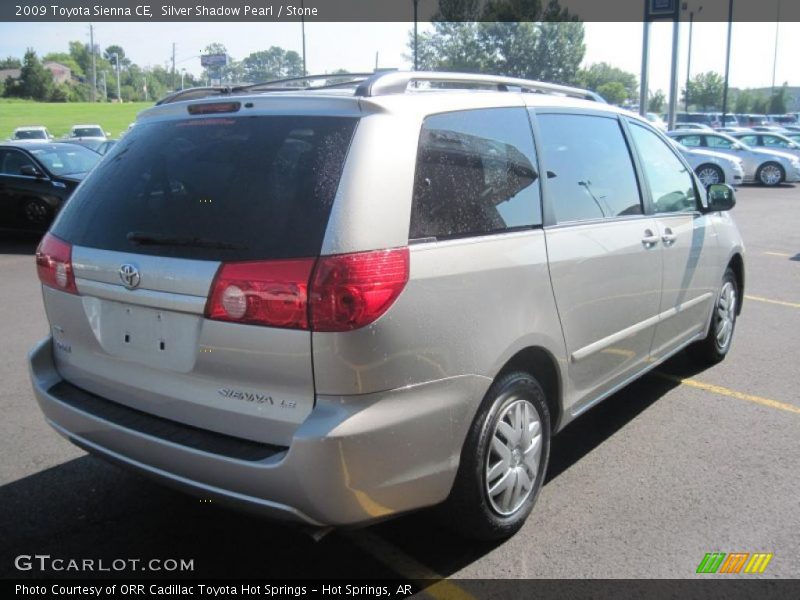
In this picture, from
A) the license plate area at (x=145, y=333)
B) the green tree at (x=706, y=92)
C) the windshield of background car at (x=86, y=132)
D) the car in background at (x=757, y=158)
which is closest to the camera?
the license plate area at (x=145, y=333)

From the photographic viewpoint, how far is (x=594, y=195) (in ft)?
12.2

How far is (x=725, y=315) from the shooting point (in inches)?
216

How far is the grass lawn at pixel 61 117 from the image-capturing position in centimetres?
5734

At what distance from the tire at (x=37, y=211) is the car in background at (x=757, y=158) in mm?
18546

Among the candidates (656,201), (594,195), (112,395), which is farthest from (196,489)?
(656,201)

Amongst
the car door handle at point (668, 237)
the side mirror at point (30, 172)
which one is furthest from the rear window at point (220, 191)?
the side mirror at point (30, 172)

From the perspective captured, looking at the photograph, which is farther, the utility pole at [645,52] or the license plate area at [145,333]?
the utility pole at [645,52]

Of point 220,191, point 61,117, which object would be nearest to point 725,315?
point 220,191

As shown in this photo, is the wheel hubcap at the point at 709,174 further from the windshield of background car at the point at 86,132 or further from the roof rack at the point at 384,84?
the windshield of background car at the point at 86,132

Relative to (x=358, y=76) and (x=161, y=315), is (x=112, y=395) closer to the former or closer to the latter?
(x=161, y=315)

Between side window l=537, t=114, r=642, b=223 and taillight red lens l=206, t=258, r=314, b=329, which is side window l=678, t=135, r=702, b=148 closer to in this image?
side window l=537, t=114, r=642, b=223

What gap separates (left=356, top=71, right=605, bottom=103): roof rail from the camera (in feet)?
8.86

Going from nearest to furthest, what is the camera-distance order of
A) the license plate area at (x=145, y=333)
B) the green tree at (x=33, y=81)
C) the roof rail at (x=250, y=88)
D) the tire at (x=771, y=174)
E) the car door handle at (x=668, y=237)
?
the license plate area at (x=145, y=333), the roof rail at (x=250, y=88), the car door handle at (x=668, y=237), the tire at (x=771, y=174), the green tree at (x=33, y=81)

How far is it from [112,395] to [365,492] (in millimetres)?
1144
